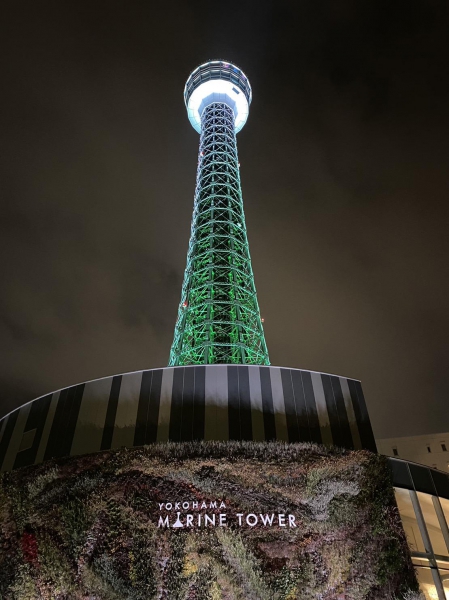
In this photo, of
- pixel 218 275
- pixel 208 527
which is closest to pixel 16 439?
pixel 208 527

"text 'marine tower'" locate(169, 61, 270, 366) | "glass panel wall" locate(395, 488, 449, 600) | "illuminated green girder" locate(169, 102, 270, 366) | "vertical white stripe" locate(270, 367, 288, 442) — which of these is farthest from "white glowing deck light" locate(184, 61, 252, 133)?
"glass panel wall" locate(395, 488, 449, 600)

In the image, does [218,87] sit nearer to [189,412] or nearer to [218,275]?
[218,275]

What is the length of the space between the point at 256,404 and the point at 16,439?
34.4 ft

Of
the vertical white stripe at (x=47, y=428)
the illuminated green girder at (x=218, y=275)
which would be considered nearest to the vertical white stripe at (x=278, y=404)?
the vertical white stripe at (x=47, y=428)

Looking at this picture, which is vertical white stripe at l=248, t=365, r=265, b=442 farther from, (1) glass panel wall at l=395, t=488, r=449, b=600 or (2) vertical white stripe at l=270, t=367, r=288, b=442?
(1) glass panel wall at l=395, t=488, r=449, b=600

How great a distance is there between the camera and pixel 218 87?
6009 cm

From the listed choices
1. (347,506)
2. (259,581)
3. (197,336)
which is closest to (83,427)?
(259,581)

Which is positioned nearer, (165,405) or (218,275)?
(165,405)

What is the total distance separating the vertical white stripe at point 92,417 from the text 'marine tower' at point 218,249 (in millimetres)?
16977

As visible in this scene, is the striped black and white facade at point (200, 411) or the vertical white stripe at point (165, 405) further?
the striped black and white facade at point (200, 411)

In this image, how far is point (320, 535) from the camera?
1364 cm

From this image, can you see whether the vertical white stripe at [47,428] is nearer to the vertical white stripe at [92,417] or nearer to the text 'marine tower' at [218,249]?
the vertical white stripe at [92,417]

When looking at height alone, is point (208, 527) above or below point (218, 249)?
below

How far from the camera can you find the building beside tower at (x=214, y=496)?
13.1m
